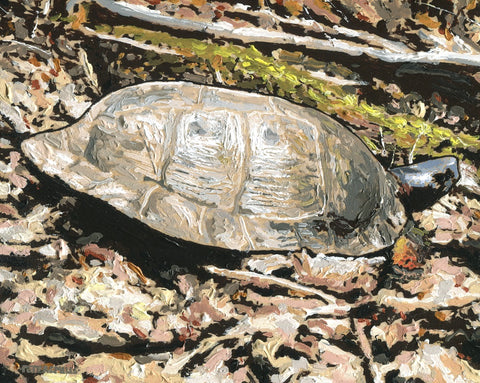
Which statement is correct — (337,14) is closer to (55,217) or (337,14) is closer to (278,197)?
(278,197)

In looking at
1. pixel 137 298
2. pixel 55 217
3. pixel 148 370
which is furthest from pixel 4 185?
pixel 148 370

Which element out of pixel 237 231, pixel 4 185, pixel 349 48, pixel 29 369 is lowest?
pixel 29 369
